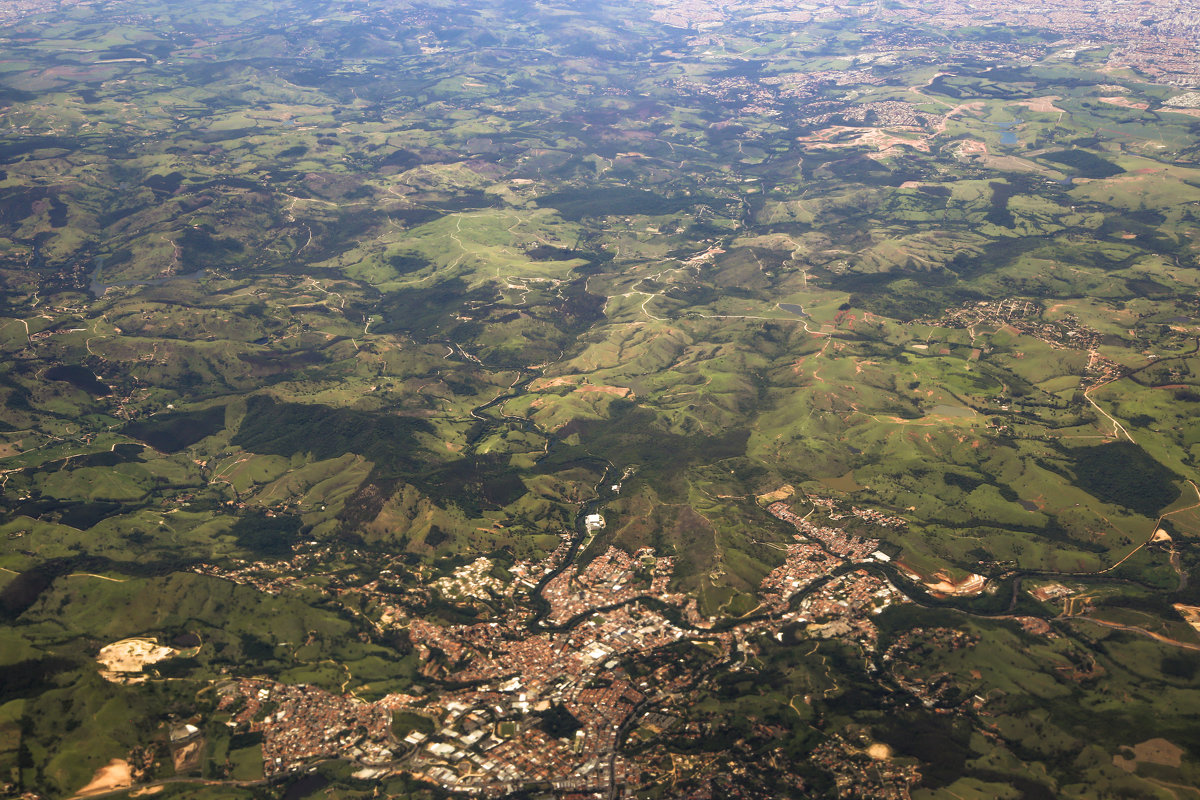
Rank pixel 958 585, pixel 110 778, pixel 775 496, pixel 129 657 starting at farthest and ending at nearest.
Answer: pixel 775 496
pixel 958 585
pixel 129 657
pixel 110 778

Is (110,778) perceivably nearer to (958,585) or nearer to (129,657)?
(129,657)

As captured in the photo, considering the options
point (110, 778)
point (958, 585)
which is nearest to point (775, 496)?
point (958, 585)

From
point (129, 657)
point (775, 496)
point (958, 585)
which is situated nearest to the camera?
point (129, 657)

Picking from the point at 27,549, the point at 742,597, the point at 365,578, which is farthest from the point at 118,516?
the point at 742,597

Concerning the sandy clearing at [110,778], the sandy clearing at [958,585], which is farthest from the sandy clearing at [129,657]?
the sandy clearing at [958,585]

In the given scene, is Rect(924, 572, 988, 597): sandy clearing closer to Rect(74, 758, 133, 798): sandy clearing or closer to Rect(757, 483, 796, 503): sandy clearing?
Rect(757, 483, 796, 503): sandy clearing

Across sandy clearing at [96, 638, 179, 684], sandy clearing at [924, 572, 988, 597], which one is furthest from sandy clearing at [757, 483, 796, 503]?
sandy clearing at [96, 638, 179, 684]

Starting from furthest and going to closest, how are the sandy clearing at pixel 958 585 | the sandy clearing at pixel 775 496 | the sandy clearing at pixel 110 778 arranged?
the sandy clearing at pixel 775 496 < the sandy clearing at pixel 958 585 < the sandy clearing at pixel 110 778

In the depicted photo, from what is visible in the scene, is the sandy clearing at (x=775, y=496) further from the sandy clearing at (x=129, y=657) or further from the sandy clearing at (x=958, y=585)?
the sandy clearing at (x=129, y=657)

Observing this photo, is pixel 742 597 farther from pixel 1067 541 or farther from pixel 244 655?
pixel 244 655

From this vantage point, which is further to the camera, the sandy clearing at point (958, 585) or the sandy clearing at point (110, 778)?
the sandy clearing at point (958, 585)

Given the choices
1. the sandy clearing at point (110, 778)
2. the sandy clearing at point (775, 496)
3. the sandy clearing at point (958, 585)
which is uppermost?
the sandy clearing at point (110, 778)
